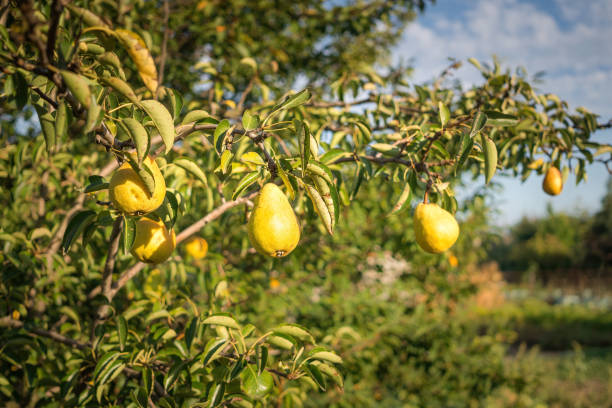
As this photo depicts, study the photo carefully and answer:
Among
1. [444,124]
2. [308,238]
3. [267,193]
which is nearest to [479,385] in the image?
[308,238]

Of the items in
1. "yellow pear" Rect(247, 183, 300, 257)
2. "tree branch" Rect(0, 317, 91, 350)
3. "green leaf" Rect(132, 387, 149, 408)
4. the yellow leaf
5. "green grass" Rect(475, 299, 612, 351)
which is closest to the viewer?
the yellow leaf

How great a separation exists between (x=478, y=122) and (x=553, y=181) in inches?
38.8

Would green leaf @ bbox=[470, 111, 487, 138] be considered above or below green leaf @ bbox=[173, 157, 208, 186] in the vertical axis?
above

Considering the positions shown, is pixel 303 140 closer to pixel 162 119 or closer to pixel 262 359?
pixel 162 119

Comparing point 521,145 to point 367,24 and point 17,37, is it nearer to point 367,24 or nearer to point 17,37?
point 17,37

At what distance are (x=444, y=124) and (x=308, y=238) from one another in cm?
143

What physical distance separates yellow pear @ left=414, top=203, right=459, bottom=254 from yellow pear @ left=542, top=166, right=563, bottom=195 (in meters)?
0.82

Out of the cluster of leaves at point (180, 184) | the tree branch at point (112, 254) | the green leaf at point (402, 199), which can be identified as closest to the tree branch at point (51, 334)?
the cluster of leaves at point (180, 184)

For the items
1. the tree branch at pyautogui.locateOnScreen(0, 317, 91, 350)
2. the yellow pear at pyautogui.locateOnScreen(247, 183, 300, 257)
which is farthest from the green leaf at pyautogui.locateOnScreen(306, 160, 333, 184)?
the tree branch at pyautogui.locateOnScreen(0, 317, 91, 350)

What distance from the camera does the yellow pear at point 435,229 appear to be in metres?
1.20

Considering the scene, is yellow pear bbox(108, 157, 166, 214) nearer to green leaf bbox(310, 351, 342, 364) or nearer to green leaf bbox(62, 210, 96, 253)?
green leaf bbox(62, 210, 96, 253)

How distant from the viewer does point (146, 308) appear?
1662 mm

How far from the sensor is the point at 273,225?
0.98 metres

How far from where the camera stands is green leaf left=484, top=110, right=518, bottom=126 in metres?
1.07
